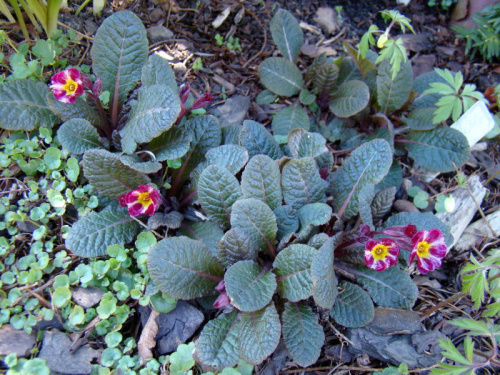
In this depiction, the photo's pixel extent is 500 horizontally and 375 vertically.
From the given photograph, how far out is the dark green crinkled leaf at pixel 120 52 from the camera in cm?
244

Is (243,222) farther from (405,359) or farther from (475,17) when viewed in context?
(475,17)

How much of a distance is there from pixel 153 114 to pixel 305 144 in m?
0.87

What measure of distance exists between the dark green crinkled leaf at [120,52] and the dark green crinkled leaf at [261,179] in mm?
974

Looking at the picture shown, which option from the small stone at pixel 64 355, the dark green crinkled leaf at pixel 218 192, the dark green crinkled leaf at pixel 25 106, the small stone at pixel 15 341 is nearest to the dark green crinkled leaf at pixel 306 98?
the dark green crinkled leaf at pixel 218 192

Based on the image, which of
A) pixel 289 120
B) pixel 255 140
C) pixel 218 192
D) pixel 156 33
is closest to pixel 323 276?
pixel 218 192

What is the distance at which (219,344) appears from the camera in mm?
1942

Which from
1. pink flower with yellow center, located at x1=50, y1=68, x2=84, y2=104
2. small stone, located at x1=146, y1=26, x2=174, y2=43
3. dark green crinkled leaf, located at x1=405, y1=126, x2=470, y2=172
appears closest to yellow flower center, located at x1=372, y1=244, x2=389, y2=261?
dark green crinkled leaf, located at x1=405, y1=126, x2=470, y2=172

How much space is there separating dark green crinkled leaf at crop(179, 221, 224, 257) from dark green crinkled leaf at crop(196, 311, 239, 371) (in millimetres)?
366

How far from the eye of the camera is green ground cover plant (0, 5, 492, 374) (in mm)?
1921

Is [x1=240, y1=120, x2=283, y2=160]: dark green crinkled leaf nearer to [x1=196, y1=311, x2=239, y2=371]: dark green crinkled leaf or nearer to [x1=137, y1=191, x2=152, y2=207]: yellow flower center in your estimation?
[x1=137, y1=191, x2=152, y2=207]: yellow flower center

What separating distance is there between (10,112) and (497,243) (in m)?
3.01

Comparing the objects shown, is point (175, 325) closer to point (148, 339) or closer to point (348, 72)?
point (148, 339)

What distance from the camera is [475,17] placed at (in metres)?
3.11

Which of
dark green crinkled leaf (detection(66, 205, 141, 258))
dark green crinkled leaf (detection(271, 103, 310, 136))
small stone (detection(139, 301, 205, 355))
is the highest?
dark green crinkled leaf (detection(271, 103, 310, 136))
